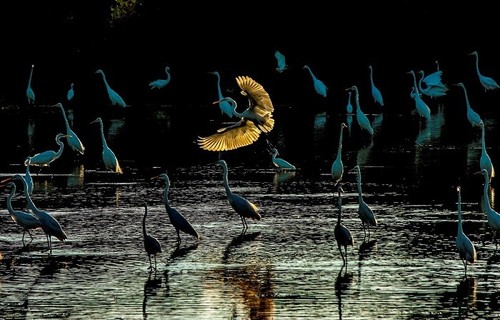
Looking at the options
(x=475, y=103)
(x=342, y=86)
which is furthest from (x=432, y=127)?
(x=342, y=86)

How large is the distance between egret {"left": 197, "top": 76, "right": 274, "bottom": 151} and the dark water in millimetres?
927

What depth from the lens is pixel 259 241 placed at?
54.3 feet

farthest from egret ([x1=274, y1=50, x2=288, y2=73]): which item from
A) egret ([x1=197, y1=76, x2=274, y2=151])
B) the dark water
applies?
egret ([x1=197, y1=76, x2=274, y2=151])

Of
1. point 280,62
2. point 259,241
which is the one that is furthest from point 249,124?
point 280,62

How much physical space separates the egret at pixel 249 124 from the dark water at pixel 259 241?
0.93 meters

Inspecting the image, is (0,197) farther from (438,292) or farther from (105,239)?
(438,292)

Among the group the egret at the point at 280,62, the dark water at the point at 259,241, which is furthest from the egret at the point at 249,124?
the egret at the point at 280,62

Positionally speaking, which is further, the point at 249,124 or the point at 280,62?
the point at 280,62

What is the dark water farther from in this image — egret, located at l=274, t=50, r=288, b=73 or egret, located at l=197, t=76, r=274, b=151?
egret, located at l=274, t=50, r=288, b=73

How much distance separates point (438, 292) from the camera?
13312mm

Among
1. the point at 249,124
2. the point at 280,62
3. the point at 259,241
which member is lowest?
the point at 259,241

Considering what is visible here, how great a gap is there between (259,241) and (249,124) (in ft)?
14.4

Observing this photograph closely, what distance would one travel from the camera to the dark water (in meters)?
12.9

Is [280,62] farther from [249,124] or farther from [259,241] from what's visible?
[259,241]
